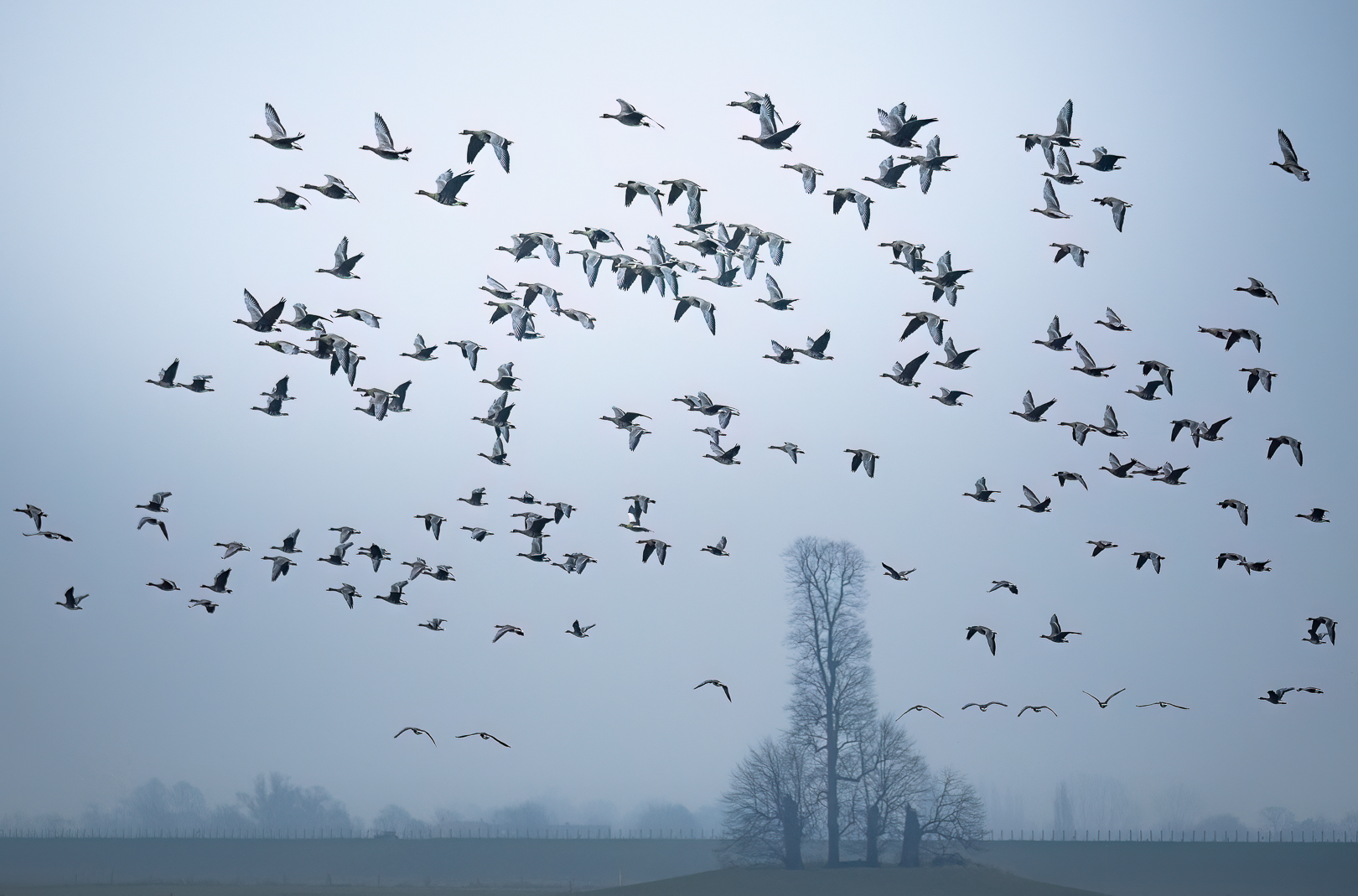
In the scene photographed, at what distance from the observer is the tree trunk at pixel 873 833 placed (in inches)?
2422

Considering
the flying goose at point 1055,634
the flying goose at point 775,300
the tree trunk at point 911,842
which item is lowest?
the tree trunk at point 911,842

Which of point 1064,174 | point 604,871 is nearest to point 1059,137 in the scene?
point 1064,174

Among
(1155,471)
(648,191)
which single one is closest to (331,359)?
(648,191)

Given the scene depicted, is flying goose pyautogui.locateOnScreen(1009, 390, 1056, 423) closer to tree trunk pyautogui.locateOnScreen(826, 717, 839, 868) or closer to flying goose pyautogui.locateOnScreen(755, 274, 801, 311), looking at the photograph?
flying goose pyautogui.locateOnScreen(755, 274, 801, 311)

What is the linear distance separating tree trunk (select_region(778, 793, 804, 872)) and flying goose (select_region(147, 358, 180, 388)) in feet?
136

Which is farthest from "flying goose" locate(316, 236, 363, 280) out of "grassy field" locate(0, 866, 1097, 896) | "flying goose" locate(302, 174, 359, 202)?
"grassy field" locate(0, 866, 1097, 896)

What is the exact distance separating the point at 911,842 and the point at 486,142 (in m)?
46.5

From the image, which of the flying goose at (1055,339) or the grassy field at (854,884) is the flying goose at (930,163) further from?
the grassy field at (854,884)

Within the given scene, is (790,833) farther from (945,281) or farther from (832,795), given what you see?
(945,281)

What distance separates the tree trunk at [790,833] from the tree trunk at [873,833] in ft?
11.5

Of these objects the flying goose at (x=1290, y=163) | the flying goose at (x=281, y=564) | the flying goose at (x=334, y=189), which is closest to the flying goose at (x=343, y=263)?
the flying goose at (x=334, y=189)

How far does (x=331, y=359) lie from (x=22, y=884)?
91.7 metres

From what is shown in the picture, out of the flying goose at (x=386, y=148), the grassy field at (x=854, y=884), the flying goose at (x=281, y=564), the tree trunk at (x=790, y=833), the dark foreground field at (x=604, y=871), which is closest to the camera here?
the flying goose at (x=386, y=148)

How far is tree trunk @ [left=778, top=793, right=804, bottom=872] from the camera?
203ft
